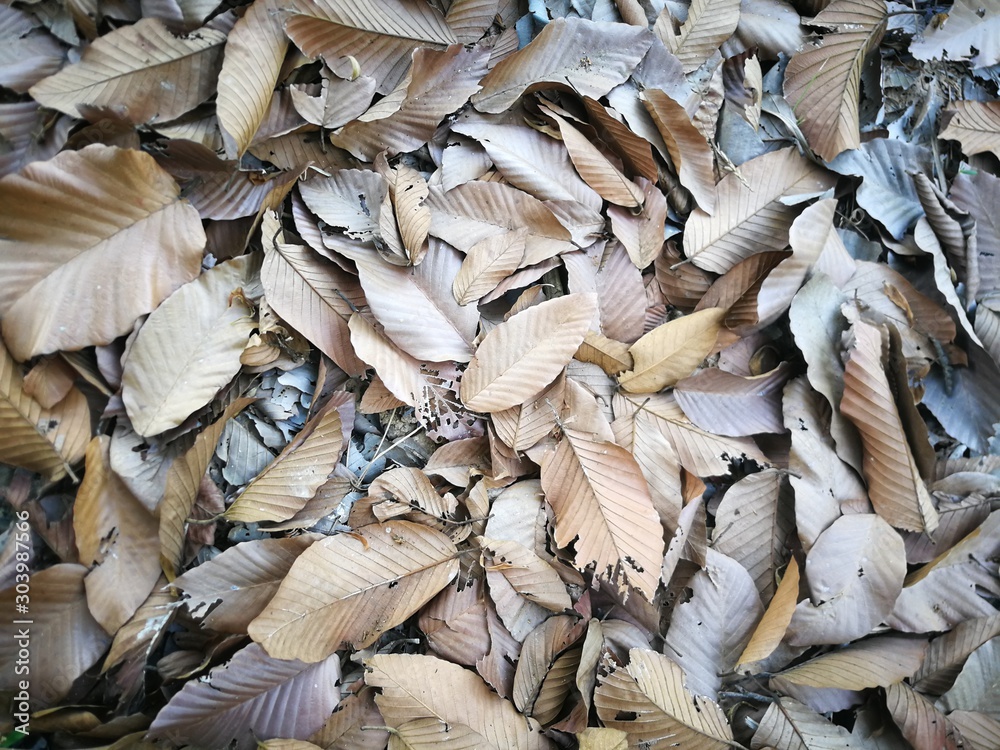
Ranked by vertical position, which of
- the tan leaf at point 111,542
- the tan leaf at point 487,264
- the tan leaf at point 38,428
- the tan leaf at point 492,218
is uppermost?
the tan leaf at point 492,218

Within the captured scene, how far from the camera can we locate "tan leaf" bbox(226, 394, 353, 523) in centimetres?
88

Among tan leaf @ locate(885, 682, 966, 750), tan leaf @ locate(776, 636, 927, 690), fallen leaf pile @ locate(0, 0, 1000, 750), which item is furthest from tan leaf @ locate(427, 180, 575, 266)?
tan leaf @ locate(885, 682, 966, 750)

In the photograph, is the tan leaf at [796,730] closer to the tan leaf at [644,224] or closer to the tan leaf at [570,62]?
the tan leaf at [644,224]

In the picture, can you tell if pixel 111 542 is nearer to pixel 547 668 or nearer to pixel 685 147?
pixel 547 668

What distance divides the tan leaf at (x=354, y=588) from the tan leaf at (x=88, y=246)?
415 mm

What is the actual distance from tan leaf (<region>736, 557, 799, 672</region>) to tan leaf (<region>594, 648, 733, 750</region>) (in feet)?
0.30

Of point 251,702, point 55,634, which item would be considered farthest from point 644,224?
point 55,634

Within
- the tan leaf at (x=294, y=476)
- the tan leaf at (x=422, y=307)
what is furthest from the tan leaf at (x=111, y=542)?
the tan leaf at (x=422, y=307)

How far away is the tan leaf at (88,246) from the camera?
82 centimetres

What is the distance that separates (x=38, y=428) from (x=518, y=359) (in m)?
0.64

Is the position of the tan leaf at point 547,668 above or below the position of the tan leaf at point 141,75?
below

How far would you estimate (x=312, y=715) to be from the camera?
88cm

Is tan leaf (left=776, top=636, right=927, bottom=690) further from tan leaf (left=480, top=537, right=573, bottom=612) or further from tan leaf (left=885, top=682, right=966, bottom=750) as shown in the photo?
tan leaf (left=480, top=537, right=573, bottom=612)

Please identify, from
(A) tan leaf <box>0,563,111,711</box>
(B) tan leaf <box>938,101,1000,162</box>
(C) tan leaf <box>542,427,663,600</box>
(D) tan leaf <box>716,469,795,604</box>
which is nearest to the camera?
(A) tan leaf <box>0,563,111,711</box>
